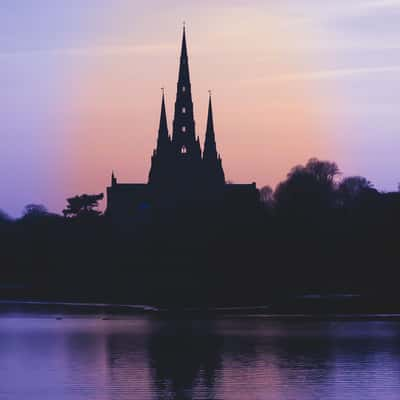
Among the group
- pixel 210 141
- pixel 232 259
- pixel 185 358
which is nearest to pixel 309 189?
pixel 210 141

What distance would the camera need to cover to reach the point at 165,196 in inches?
6501

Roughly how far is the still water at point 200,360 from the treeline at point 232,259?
19.2m

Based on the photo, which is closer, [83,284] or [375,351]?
[375,351]

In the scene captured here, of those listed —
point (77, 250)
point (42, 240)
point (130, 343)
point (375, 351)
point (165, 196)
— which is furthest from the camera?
point (165, 196)

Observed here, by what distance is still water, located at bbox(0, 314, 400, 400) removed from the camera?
3825 centimetres

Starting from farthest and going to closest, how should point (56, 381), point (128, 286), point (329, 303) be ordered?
point (128, 286), point (329, 303), point (56, 381)

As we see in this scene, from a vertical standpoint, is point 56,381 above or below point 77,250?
below

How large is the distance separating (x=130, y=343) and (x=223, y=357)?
284 inches

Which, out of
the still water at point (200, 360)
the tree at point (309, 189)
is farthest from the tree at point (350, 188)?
the still water at point (200, 360)

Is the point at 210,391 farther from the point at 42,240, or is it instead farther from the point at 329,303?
the point at 42,240

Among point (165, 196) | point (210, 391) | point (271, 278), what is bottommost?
point (210, 391)

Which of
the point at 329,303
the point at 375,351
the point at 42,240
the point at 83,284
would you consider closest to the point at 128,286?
the point at 83,284

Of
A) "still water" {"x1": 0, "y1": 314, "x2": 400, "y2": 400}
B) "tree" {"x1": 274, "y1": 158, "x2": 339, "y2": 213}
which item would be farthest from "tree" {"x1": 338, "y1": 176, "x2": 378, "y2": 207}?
"still water" {"x1": 0, "y1": 314, "x2": 400, "y2": 400}

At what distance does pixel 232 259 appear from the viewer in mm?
101750
